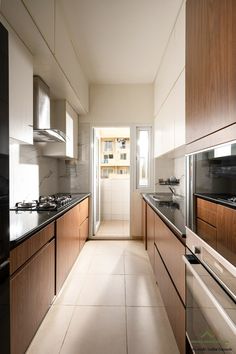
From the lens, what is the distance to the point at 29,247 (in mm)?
1438

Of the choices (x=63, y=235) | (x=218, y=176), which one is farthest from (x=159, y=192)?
(x=218, y=176)

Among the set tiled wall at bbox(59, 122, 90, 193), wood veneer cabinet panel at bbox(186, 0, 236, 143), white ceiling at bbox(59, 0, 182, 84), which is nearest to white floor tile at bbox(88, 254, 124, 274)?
tiled wall at bbox(59, 122, 90, 193)

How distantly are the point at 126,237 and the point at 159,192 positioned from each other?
3.34 feet

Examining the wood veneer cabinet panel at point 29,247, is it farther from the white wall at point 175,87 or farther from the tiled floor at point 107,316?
the white wall at point 175,87

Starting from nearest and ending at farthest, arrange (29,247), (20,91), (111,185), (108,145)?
(29,247) < (20,91) < (111,185) < (108,145)

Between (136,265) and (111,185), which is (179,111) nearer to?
(136,265)

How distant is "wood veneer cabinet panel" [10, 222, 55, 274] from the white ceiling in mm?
2120

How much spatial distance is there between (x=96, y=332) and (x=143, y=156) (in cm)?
297

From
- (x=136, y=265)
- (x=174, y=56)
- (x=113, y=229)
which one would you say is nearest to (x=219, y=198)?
(x=174, y=56)

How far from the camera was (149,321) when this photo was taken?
6.04 feet

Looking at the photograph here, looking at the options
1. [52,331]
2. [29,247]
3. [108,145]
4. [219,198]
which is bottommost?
[52,331]

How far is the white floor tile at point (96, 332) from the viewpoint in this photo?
5.11 feet

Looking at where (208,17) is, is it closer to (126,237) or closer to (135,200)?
(135,200)

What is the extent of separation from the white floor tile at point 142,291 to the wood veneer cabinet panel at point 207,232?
4.57ft
